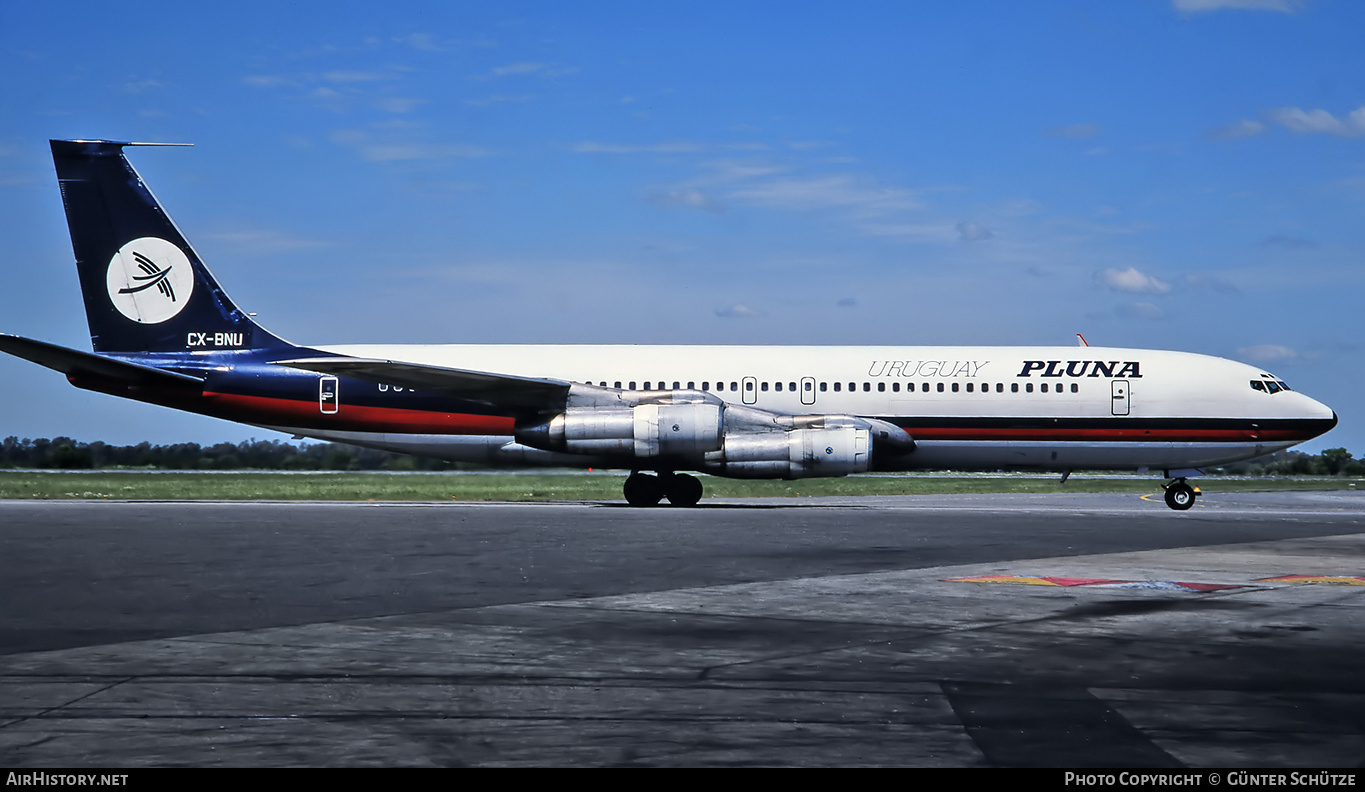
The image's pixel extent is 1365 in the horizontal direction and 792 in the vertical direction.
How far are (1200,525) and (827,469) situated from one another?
7.98 m

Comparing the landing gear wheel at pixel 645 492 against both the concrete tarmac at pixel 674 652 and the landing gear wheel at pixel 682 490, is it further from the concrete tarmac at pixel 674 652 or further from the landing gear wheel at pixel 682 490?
the concrete tarmac at pixel 674 652

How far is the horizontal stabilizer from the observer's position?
1054 inches

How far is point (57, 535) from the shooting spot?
18.0m

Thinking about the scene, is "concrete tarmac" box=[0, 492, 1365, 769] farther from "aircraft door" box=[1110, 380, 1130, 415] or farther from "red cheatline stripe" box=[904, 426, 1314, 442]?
"aircraft door" box=[1110, 380, 1130, 415]

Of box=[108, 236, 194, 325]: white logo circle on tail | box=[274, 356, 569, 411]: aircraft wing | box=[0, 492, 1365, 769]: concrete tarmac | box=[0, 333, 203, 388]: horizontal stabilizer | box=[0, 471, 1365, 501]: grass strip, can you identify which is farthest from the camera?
box=[0, 471, 1365, 501]: grass strip

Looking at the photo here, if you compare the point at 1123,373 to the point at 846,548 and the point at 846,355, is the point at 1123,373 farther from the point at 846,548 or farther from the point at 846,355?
the point at 846,548

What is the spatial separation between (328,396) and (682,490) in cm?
881

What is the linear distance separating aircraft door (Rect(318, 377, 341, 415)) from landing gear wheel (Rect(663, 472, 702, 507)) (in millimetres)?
8155

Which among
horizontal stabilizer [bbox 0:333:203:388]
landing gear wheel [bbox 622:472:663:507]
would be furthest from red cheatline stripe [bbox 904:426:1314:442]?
horizontal stabilizer [bbox 0:333:203:388]

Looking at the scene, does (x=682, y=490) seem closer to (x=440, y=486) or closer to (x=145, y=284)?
(x=440, y=486)

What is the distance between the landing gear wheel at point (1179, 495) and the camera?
1138 inches

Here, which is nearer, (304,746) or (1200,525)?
(304,746)
